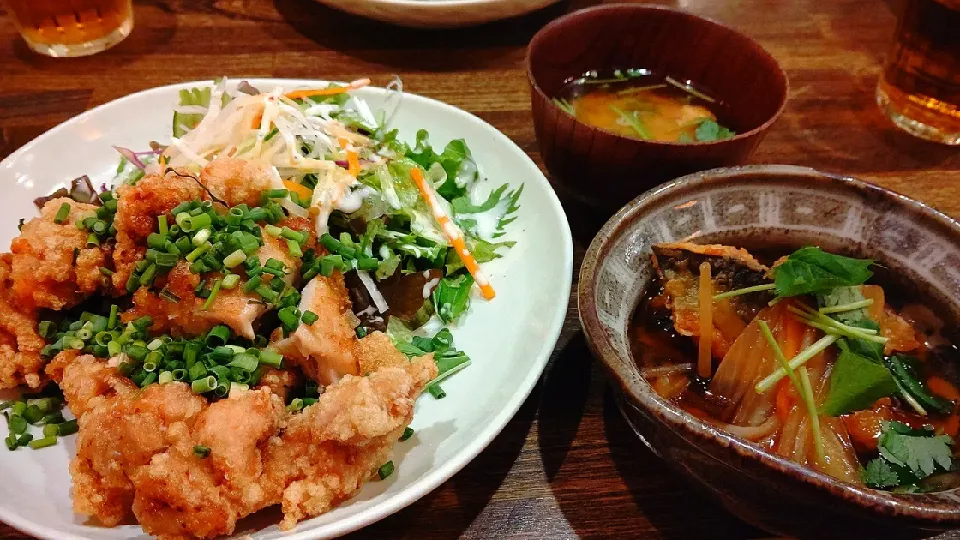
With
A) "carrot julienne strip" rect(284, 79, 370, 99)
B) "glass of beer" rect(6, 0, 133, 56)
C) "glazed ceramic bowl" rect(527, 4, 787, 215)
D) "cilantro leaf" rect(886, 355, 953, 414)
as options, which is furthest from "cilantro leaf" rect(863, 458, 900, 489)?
"glass of beer" rect(6, 0, 133, 56)

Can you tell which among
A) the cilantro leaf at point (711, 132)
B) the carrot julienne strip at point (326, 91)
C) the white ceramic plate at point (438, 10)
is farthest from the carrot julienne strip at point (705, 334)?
the white ceramic plate at point (438, 10)

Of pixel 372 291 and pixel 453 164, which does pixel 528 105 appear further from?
pixel 372 291

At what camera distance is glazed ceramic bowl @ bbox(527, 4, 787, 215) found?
75.5 inches

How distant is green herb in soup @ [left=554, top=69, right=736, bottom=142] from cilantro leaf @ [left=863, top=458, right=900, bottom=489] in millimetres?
1296

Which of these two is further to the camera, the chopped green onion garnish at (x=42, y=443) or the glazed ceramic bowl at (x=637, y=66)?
the glazed ceramic bowl at (x=637, y=66)

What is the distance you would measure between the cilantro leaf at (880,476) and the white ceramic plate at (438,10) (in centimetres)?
230

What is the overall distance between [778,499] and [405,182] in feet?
4.96

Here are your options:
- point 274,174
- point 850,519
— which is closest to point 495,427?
point 850,519

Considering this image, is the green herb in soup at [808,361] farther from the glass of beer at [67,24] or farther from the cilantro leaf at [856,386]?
the glass of beer at [67,24]

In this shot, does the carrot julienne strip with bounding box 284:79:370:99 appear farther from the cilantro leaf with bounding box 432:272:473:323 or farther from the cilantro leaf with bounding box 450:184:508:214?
the cilantro leaf with bounding box 432:272:473:323

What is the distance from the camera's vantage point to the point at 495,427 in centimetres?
148

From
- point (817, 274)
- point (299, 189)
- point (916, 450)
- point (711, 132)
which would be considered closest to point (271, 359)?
point (299, 189)

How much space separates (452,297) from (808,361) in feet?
3.18

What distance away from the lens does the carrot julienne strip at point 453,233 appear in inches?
77.9
